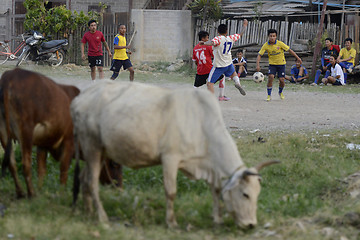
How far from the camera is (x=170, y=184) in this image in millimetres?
5082

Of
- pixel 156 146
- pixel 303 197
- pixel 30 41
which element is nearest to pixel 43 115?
pixel 156 146

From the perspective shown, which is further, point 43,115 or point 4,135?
point 4,135

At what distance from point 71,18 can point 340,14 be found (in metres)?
10.1

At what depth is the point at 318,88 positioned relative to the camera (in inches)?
681

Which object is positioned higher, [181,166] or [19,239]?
[181,166]

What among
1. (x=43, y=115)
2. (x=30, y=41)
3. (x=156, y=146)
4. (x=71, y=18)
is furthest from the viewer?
(x=71, y=18)

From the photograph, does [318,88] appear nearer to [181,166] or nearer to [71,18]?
[71,18]

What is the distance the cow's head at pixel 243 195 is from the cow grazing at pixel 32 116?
1.95 metres

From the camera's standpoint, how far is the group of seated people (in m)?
18.5

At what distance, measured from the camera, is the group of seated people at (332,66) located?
1847 centimetres

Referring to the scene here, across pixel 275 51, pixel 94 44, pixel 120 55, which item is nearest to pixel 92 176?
pixel 275 51

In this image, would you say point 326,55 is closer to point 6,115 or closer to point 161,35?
point 161,35

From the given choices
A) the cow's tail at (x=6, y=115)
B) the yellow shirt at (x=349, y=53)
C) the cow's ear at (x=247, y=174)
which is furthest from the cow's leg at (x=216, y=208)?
the yellow shirt at (x=349, y=53)

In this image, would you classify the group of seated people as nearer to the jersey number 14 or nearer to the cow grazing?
the jersey number 14
